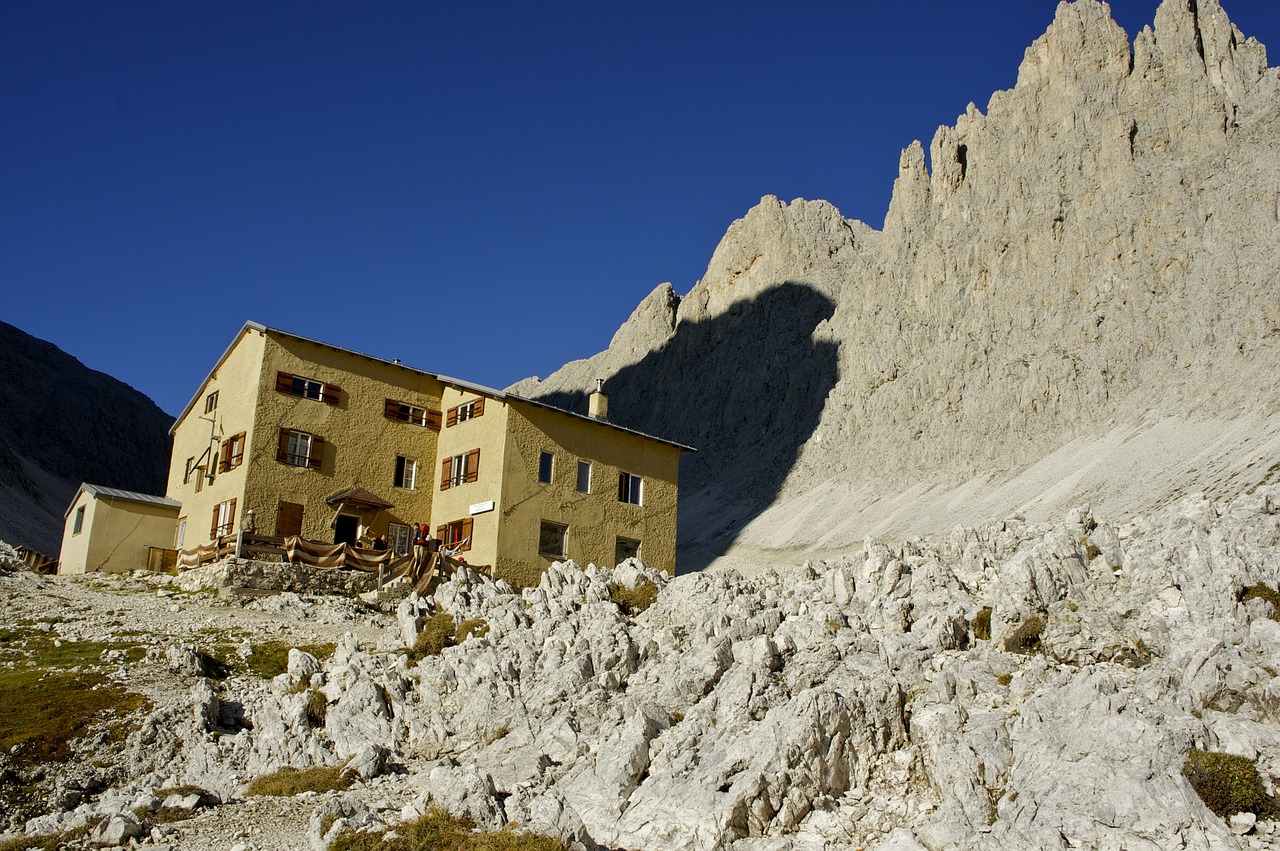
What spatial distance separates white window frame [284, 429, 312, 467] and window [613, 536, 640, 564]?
13.4 m

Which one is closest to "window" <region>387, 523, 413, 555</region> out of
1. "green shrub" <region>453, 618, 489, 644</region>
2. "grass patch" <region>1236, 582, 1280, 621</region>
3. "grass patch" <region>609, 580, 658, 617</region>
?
"green shrub" <region>453, 618, 489, 644</region>

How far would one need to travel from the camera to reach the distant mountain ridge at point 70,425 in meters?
118

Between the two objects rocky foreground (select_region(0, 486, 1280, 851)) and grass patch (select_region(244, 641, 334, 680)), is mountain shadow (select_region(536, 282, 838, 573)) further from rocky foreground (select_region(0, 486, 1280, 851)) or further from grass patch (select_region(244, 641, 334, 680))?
rocky foreground (select_region(0, 486, 1280, 851))

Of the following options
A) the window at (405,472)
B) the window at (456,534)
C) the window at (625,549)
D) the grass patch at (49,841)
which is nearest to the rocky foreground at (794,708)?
the grass patch at (49,841)

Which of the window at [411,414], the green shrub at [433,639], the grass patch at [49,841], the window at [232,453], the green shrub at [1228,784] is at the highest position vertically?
the window at [411,414]

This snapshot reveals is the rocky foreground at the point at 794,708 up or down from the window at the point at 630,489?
down

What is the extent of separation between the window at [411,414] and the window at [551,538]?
25.2ft

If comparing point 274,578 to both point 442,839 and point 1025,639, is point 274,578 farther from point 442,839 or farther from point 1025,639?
point 1025,639

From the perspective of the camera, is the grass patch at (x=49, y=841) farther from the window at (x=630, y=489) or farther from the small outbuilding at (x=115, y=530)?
the window at (x=630, y=489)

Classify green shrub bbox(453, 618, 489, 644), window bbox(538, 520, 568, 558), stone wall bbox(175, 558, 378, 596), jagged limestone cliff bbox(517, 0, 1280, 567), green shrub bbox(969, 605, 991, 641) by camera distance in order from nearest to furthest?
green shrub bbox(969, 605, 991, 641), green shrub bbox(453, 618, 489, 644), stone wall bbox(175, 558, 378, 596), window bbox(538, 520, 568, 558), jagged limestone cliff bbox(517, 0, 1280, 567)

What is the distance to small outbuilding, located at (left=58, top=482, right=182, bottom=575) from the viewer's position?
4528cm

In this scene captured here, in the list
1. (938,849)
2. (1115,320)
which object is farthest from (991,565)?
(1115,320)

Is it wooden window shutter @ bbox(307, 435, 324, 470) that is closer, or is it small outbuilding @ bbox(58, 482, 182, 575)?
wooden window shutter @ bbox(307, 435, 324, 470)

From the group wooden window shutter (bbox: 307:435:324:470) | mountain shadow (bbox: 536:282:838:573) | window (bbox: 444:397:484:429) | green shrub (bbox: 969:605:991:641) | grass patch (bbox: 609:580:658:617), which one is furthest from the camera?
mountain shadow (bbox: 536:282:838:573)
